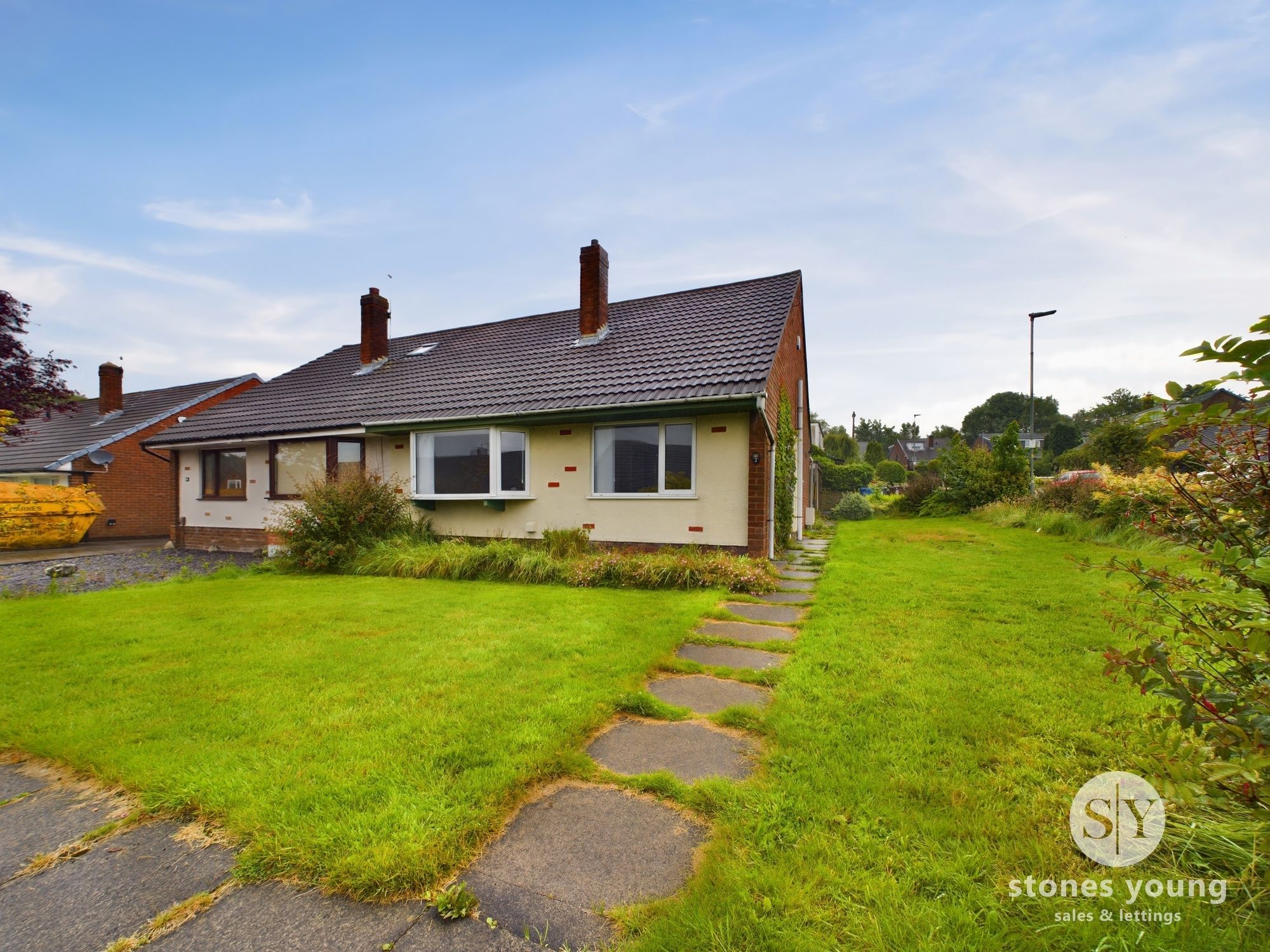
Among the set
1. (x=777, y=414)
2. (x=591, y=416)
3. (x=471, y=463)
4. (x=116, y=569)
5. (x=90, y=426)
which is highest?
(x=90, y=426)

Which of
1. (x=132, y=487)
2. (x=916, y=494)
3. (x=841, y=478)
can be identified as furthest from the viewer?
(x=841, y=478)

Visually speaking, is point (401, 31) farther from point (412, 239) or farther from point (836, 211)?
point (836, 211)

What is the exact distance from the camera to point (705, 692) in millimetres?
3697

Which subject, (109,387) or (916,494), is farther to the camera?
(916,494)

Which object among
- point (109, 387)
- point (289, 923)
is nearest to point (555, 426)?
point (289, 923)

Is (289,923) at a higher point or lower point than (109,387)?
lower

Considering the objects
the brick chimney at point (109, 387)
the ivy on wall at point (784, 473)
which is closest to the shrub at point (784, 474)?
the ivy on wall at point (784, 473)

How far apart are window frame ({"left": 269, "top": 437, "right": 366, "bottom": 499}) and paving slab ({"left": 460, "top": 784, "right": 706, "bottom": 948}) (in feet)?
36.0

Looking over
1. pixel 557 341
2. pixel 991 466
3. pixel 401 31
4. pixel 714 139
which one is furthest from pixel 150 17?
pixel 991 466

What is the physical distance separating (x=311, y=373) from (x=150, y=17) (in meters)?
8.93

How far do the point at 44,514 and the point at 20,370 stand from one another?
9756 mm

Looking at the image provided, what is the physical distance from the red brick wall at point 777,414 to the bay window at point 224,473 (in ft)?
44.7

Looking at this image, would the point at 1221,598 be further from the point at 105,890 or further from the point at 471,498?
the point at 471,498

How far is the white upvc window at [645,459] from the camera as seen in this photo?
9.12 m
